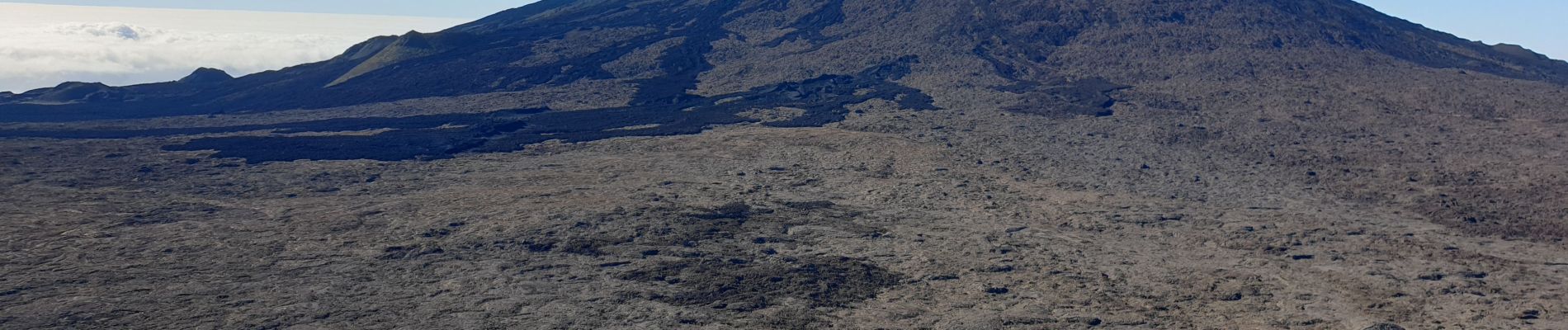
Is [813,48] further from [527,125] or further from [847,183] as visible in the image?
[847,183]

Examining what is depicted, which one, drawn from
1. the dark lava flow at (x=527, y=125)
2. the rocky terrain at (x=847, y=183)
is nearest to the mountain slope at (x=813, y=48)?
the rocky terrain at (x=847, y=183)

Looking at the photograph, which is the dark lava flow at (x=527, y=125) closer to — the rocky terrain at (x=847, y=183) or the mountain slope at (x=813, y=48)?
the rocky terrain at (x=847, y=183)

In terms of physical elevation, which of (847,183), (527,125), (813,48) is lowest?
(847,183)

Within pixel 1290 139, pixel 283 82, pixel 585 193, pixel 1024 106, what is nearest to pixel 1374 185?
pixel 1290 139

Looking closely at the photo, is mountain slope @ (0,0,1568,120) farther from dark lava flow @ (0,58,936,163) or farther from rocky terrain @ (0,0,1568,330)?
dark lava flow @ (0,58,936,163)

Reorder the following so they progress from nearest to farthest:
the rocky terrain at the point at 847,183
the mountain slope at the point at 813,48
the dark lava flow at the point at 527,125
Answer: the rocky terrain at the point at 847,183
the dark lava flow at the point at 527,125
the mountain slope at the point at 813,48

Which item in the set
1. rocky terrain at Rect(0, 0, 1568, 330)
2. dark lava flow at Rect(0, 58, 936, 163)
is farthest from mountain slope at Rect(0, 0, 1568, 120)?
dark lava flow at Rect(0, 58, 936, 163)

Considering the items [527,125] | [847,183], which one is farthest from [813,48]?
[847,183]

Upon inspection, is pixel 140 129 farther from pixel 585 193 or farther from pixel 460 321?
pixel 460 321
